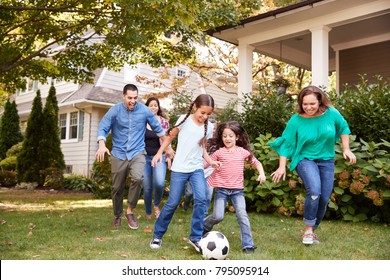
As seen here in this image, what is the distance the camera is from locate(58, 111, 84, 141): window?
21.7m

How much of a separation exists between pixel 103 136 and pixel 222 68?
15647mm

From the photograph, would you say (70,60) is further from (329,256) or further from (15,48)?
(329,256)

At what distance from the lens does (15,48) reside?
12.3 metres

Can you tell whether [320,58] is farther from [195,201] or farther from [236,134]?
[195,201]

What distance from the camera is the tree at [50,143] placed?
17.8 m

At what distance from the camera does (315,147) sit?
5164 millimetres

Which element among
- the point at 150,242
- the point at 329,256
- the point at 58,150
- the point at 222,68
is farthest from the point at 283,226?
the point at 222,68

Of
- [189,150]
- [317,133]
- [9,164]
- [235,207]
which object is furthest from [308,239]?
[9,164]

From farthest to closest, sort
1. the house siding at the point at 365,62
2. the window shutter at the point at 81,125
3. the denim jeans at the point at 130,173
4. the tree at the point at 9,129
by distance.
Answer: the tree at the point at 9,129
the window shutter at the point at 81,125
the house siding at the point at 365,62
the denim jeans at the point at 130,173

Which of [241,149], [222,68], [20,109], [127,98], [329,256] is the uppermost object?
[222,68]

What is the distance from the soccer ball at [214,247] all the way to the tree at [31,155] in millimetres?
14678

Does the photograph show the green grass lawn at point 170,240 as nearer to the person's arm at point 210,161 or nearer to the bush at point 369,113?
the person's arm at point 210,161

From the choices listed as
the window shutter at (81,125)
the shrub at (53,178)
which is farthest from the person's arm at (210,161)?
the window shutter at (81,125)

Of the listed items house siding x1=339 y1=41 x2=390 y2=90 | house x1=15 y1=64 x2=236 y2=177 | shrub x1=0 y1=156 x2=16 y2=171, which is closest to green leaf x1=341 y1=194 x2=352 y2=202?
house siding x1=339 y1=41 x2=390 y2=90
